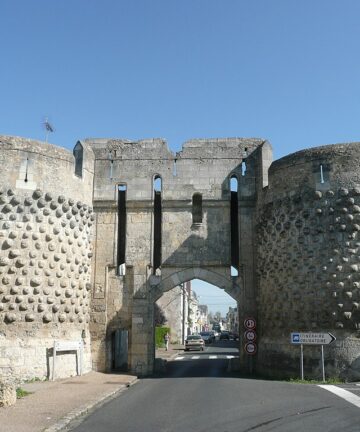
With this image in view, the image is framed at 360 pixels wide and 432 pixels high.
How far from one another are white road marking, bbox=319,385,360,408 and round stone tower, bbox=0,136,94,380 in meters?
7.82

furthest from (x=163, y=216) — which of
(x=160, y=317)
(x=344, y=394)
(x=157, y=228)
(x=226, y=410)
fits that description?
(x=160, y=317)

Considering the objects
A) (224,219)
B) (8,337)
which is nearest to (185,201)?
(224,219)

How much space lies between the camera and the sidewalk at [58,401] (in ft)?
26.3

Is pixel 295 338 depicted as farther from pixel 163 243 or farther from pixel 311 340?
pixel 163 243

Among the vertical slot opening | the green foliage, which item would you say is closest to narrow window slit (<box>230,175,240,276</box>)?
the vertical slot opening

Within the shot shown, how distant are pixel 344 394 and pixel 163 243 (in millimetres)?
8691

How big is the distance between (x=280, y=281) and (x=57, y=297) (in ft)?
22.8

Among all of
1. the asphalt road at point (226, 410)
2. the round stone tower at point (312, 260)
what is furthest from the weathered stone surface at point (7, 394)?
the round stone tower at point (312, 260)

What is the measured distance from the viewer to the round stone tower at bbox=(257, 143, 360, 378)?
14508mm

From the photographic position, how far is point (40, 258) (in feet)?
50.9

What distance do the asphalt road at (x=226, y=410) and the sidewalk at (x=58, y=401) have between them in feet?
1.24

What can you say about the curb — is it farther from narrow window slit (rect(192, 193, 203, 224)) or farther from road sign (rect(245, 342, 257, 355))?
narrow window slit (rect(192, 193, 203, 224))

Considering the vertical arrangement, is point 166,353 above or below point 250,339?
below

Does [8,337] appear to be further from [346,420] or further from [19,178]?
[346,420]
